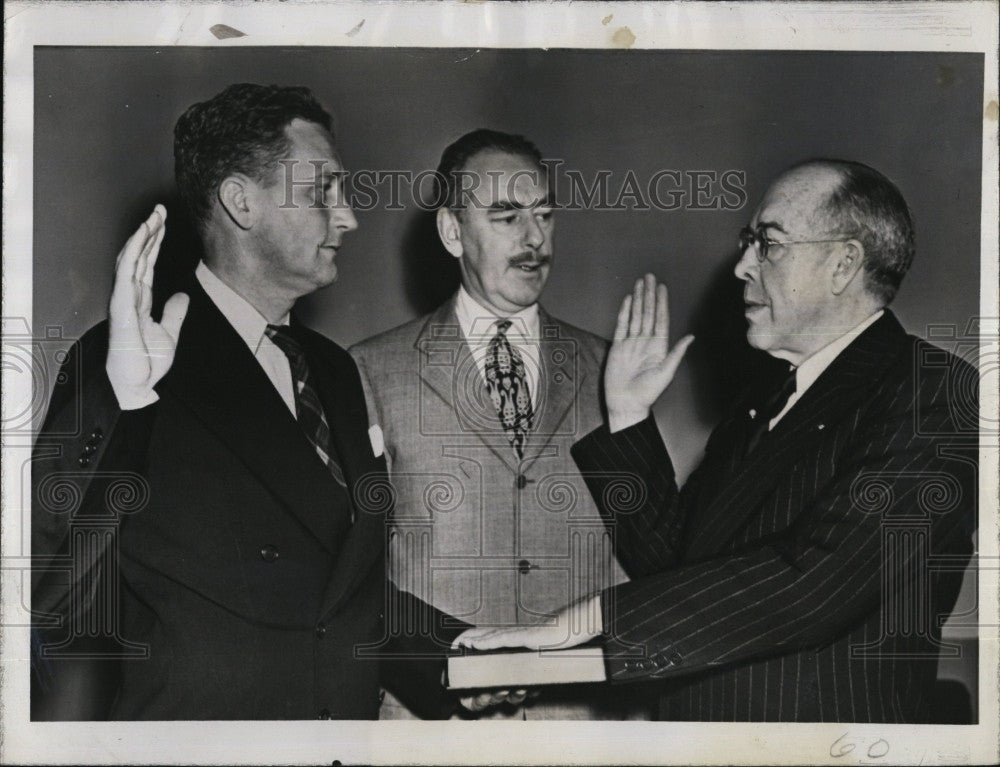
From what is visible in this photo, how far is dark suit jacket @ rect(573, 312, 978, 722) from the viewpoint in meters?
2.44

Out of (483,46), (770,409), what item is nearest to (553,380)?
(770,409)

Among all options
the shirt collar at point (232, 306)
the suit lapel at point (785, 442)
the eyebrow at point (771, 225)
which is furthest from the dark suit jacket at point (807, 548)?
the shirt collar at point (232, 306)

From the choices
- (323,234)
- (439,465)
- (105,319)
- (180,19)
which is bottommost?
(439,465)

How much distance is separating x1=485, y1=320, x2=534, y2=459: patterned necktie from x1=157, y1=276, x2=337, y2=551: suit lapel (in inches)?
17.7

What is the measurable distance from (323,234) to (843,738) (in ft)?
5.88

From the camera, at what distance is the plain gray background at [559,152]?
98.3 inches

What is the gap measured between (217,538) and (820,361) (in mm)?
1523

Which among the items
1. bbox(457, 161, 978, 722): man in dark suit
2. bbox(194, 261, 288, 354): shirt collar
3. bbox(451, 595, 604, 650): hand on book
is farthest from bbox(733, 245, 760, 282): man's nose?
bbox(194, 261, 288, 354): shirt collar

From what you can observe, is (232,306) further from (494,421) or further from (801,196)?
(801,196)

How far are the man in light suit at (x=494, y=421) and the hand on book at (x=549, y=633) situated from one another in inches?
1.0

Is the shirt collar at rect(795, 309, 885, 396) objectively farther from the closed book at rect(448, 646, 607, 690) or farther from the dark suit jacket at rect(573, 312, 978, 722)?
the closed book at rect(448, 646, 607, 690)

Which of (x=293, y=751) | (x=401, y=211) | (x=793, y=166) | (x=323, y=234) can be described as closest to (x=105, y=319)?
(x=323, y=234)

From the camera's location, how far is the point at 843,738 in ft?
8.24

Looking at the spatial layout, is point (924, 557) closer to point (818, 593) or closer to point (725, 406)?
point (818, 593)
